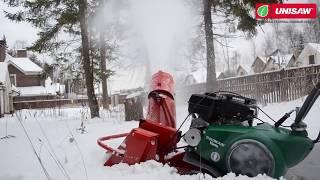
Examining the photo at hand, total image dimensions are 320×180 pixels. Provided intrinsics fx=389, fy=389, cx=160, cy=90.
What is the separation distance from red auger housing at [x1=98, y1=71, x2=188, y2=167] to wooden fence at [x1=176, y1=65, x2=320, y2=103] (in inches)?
328

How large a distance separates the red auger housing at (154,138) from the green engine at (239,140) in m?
0.37

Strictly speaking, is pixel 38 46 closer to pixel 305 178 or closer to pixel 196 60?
pixel 196 60

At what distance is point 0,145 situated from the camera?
22.9 feet

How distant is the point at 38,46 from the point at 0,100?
12.7 m

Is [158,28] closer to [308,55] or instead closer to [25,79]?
[308,55]

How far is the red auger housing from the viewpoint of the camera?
14.6ft

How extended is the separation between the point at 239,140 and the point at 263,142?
0.78 ft

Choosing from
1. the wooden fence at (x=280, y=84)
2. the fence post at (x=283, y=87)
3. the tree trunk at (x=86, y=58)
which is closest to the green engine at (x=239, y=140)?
the wooden fence at (x=280, y=84)

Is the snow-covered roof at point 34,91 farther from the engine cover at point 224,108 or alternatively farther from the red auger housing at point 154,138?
the engine cover at point 224,108

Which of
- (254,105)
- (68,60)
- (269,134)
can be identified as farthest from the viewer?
(68,60)

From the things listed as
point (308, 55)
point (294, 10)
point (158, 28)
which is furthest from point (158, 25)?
point (308, 55)

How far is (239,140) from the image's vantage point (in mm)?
3938

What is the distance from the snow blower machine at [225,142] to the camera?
12.7 feet

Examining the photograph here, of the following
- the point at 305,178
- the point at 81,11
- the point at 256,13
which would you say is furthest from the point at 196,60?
the point at 305,178
